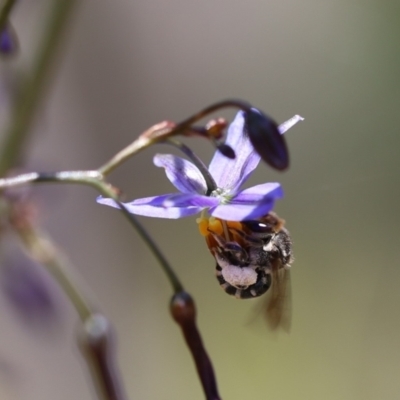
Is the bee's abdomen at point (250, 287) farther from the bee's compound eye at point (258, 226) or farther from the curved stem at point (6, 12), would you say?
the curved stem at point (6, 12)

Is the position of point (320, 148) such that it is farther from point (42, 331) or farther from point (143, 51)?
point (42, 331)

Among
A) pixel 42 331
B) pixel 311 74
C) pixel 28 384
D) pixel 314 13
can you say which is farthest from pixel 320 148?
pixel 42 331

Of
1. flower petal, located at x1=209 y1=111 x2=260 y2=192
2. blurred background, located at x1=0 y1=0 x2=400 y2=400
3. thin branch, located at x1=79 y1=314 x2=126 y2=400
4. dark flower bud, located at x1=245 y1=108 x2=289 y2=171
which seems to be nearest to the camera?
thin branch, located at x1=79 y1=314 x2=126 y2=400

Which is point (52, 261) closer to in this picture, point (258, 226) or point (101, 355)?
point (101, 355)

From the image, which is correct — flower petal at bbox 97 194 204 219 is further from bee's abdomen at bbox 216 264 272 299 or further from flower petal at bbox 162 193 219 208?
bee's abdomen at bbox 216 264 272 299

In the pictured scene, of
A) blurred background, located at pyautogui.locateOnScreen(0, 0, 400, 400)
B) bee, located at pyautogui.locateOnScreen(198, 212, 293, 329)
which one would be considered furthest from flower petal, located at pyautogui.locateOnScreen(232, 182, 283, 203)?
blurred background, located at pyautogui.locateOnScreen(0, 0, 400, 400)

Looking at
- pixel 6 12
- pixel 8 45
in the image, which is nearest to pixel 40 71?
pixel 8 45

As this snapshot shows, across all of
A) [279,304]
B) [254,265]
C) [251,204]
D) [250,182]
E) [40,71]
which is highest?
[40,71]
